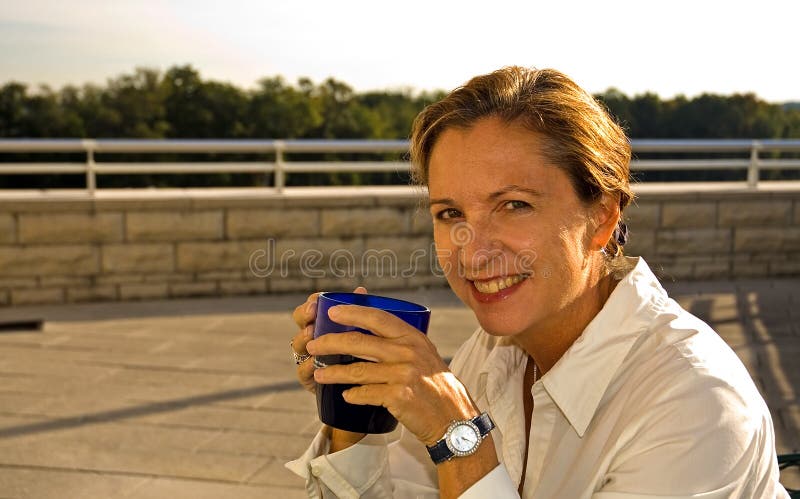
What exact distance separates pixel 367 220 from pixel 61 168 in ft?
8.12

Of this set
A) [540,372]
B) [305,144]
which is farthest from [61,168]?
[540,372]

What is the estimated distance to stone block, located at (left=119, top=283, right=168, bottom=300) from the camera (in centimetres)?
666

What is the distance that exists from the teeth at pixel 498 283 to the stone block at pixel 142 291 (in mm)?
5656

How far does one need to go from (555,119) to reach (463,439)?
1.95 feet

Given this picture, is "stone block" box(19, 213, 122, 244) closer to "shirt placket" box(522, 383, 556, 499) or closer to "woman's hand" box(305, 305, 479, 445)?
"shirt placket" box(522, 383, 556, 499)

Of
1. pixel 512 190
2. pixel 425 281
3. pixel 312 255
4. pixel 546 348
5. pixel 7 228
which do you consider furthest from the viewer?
pixel 425 281

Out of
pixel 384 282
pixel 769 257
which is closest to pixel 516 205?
pixel 384 282

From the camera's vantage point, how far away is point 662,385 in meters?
1.30

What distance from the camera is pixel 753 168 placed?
7980 mm

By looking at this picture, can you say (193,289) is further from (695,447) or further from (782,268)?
(695,447)

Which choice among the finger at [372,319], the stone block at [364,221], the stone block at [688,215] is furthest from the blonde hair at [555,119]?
the stone block at [688,215]

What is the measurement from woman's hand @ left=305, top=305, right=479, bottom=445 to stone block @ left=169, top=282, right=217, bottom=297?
5.80m

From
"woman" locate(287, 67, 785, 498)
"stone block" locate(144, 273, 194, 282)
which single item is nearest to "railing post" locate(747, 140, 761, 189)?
"stone block" locate(144, 273, 194, 282)

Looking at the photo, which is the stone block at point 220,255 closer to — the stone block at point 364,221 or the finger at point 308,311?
the stone block at point 364,221
